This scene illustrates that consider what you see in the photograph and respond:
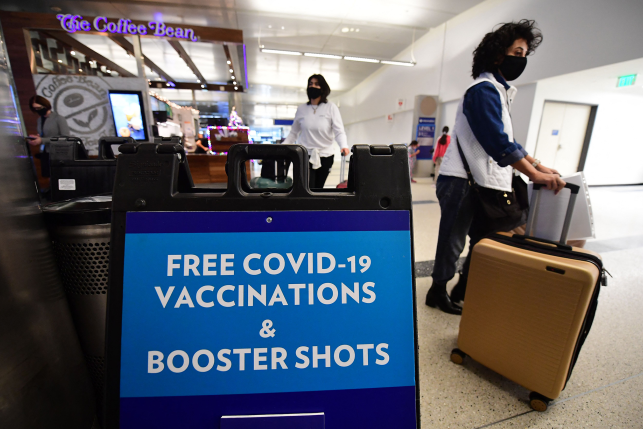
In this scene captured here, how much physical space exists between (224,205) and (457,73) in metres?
8.21

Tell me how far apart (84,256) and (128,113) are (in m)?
4.27

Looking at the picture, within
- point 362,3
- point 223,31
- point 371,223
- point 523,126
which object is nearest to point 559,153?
point 523,126

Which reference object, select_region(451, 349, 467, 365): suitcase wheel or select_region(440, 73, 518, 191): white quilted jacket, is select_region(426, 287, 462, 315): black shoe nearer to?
select_region(451, 349, 467, 365): suitcase wheel

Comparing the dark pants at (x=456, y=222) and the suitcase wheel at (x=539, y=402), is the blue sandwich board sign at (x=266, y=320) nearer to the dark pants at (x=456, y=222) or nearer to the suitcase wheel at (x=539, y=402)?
the suitcase wheel at (x=539, y=402)

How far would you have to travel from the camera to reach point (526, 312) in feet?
3.16

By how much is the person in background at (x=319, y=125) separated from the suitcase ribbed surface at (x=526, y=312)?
4.94 ft

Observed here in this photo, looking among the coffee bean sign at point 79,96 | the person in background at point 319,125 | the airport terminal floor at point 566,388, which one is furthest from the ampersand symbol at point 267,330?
the coffee bean sign at point 79,96

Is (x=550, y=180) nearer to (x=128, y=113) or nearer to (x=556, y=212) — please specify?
(x=556, y=212)

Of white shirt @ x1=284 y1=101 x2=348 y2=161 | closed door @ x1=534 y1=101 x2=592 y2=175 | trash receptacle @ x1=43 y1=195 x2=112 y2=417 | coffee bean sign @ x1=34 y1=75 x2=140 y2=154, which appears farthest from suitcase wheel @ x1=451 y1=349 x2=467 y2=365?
closed door @ x1=534 y1=101 x2=592 y2=175

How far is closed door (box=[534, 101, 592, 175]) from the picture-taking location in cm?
584

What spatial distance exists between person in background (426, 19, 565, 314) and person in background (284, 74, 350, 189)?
110 cm

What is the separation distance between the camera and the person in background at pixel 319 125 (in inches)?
91.3

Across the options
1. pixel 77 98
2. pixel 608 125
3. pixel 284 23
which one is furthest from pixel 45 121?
pixel 608 125

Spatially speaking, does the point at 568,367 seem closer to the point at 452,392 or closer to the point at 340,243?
the point at 452,392
